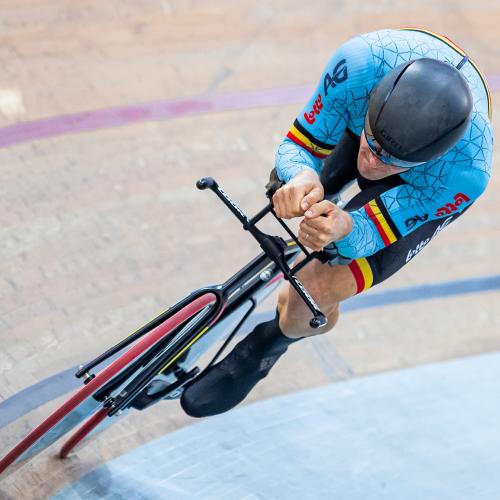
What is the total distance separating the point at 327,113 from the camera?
2.35 meters

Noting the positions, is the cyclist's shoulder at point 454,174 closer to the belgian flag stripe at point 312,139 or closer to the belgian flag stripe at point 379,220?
the belgian flag stripe at point 379,220

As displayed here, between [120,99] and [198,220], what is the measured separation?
88cm

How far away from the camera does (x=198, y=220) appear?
3.92m

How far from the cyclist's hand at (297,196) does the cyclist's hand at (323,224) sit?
2cm

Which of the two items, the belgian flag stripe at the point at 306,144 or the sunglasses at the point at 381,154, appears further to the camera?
the belgian flag stripe at the point at 306,144

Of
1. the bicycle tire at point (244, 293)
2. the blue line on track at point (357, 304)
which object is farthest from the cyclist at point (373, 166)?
the blue line on track at point (357, 304)

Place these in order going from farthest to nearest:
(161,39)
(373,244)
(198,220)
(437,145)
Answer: (161,39), (198,220), (373,244), (437,145)

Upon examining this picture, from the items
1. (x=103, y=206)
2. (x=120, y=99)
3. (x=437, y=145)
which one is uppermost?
(x=120, y=99)

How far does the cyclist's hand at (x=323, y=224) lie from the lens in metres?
2.06

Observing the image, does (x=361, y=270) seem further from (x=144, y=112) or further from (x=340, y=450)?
(x=144, y=112)

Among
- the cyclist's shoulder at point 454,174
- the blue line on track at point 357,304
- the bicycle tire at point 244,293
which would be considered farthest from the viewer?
the blue line on track at point 357,304

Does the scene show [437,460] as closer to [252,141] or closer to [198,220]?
[198,220]

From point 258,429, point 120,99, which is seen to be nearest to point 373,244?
point 258,429

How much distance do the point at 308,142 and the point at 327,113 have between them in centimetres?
11
